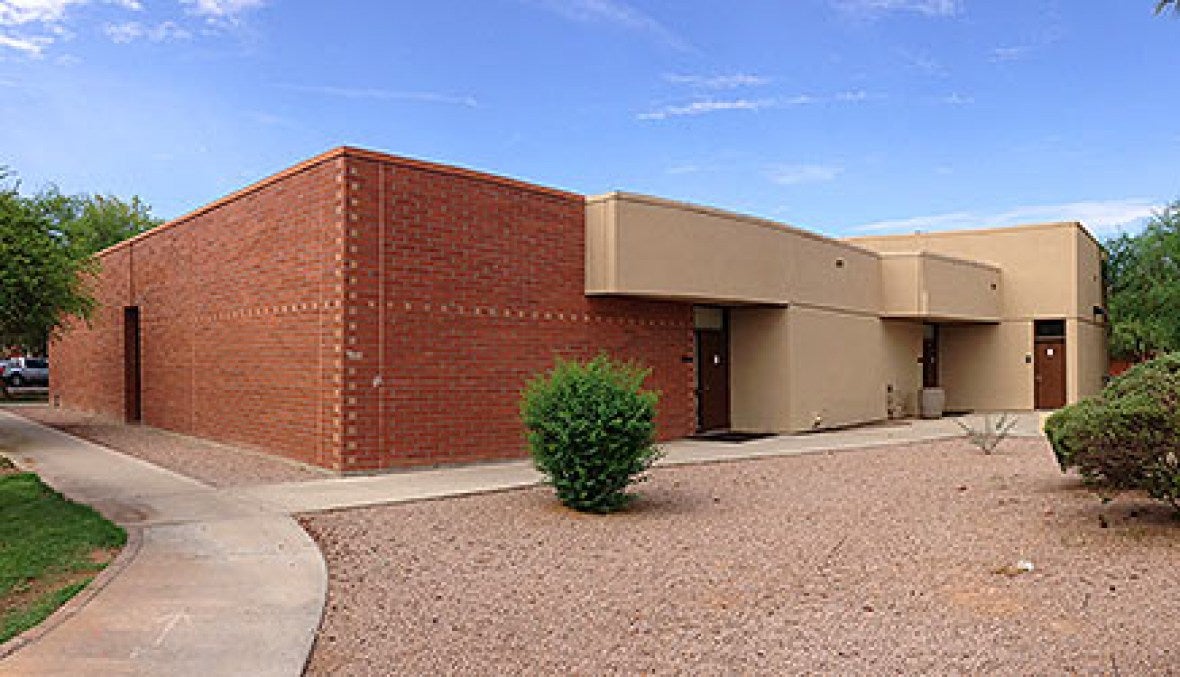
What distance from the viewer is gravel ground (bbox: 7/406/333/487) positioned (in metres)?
12.3

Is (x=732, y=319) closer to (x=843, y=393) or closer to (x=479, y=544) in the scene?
(x=843, y=393)

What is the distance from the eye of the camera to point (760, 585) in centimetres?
691

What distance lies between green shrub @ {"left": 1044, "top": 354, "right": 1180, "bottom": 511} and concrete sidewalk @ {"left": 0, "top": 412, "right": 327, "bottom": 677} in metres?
6.88

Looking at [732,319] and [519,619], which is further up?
[732,319]

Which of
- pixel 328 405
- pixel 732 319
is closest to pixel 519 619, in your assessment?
pixel 328 405

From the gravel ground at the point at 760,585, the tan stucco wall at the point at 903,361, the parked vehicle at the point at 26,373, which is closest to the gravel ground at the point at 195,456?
the gravel ground at the point at 760,585

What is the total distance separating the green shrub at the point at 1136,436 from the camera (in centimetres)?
777

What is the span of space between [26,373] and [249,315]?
114 feet

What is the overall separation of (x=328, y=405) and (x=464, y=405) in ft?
6.87

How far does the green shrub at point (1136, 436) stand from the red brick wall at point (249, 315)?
9.06 m

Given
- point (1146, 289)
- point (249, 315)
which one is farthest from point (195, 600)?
point (1146, 289)

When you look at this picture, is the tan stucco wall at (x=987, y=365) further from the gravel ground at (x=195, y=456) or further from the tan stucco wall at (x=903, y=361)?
the gravel ground at (x=195, y=456)

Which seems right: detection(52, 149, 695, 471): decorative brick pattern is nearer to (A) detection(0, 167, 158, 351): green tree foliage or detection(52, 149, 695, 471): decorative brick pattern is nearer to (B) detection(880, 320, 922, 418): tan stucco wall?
(A) detection(0, 167, 158, 351): green tree foliage

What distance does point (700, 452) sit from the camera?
1560 centimetres
